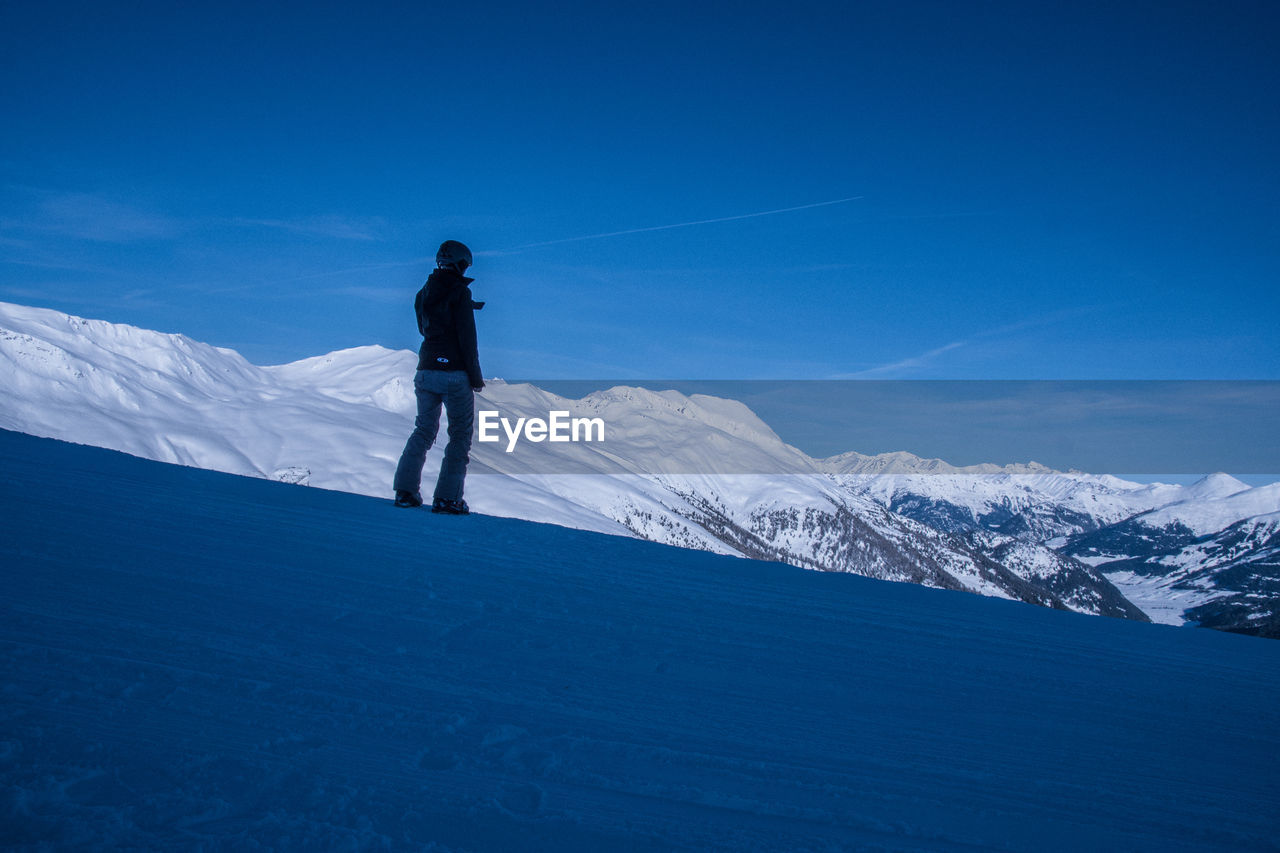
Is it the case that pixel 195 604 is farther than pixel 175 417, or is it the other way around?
pixel 175 417

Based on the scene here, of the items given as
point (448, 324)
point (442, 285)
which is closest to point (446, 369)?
point (448, 324)

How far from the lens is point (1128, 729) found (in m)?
3.65

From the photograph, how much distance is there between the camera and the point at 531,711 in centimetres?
284

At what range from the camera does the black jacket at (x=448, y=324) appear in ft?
24.6

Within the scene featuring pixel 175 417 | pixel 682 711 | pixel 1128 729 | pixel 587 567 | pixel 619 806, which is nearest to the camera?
pixel 619 806

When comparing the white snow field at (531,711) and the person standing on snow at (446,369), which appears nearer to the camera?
the white snow field at (531,711)

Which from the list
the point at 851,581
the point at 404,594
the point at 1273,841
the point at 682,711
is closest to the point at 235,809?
the point at 682,711

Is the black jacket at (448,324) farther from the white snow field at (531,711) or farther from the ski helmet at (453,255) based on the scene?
the white snow field at (531,711)

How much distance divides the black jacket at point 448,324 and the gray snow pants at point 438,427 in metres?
0.12

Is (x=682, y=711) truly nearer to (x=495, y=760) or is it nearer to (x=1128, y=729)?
(x=495, y=760)

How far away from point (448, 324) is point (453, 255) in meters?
0.71

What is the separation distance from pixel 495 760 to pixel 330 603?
1.79m

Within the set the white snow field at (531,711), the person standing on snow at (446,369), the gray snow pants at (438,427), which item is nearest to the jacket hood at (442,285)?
the person standing on snow at (446,369)

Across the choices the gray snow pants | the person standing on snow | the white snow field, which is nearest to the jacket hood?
the person standing on snow
